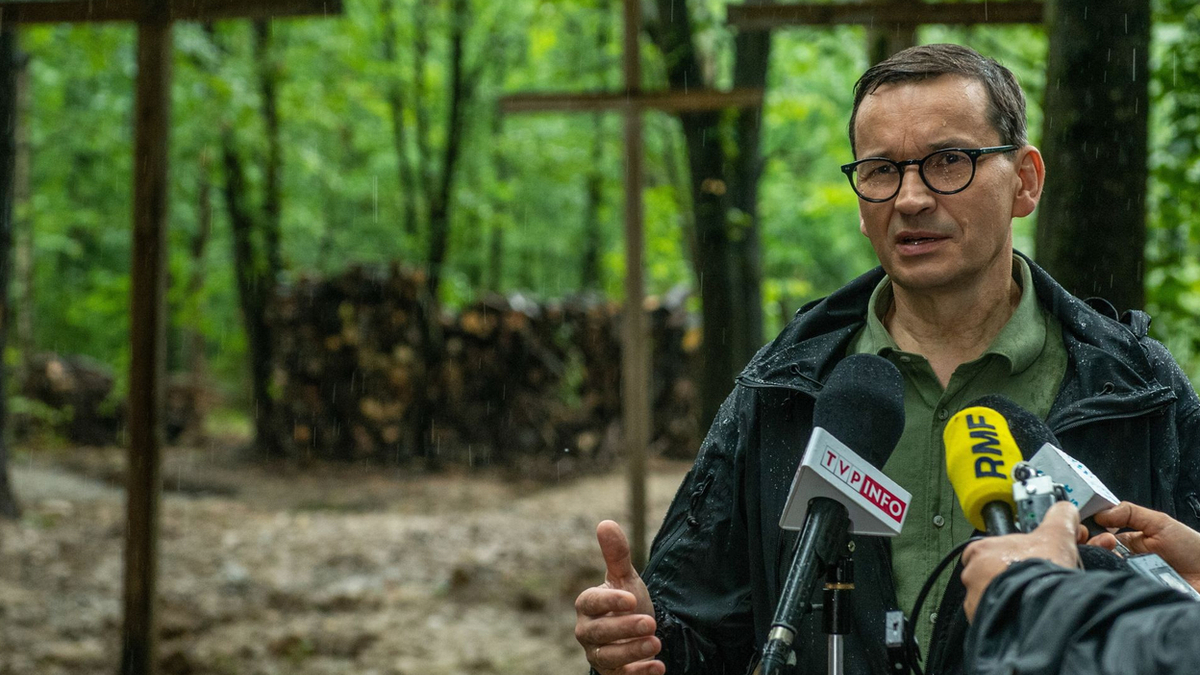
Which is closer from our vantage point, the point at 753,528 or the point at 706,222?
the point at 753,528

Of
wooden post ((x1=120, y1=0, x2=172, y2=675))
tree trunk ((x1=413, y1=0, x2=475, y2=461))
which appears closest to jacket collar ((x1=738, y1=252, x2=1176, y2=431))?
wooden post ((x1=120, y1=0, x2=172, y2=675))

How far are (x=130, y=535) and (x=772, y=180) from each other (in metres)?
13.1

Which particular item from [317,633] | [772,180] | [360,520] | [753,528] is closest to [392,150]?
[772,180]

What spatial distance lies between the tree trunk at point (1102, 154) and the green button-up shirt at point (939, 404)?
5.42 feet

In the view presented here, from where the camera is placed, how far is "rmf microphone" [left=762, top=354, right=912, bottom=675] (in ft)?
4.99

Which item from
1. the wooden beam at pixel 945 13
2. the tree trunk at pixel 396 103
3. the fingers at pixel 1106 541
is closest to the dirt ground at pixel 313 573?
the wooden beam at pixel 945 13

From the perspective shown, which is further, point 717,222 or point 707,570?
point 717,222

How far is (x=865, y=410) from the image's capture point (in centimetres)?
170

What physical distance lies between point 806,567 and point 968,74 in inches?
43.7

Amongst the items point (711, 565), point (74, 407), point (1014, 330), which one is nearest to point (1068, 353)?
point (1014, 330)

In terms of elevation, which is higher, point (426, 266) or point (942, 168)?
point (942, 168)

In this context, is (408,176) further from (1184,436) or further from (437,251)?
(1184,436)

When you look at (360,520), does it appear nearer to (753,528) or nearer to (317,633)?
(317,633)

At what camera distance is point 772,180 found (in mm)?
16797
